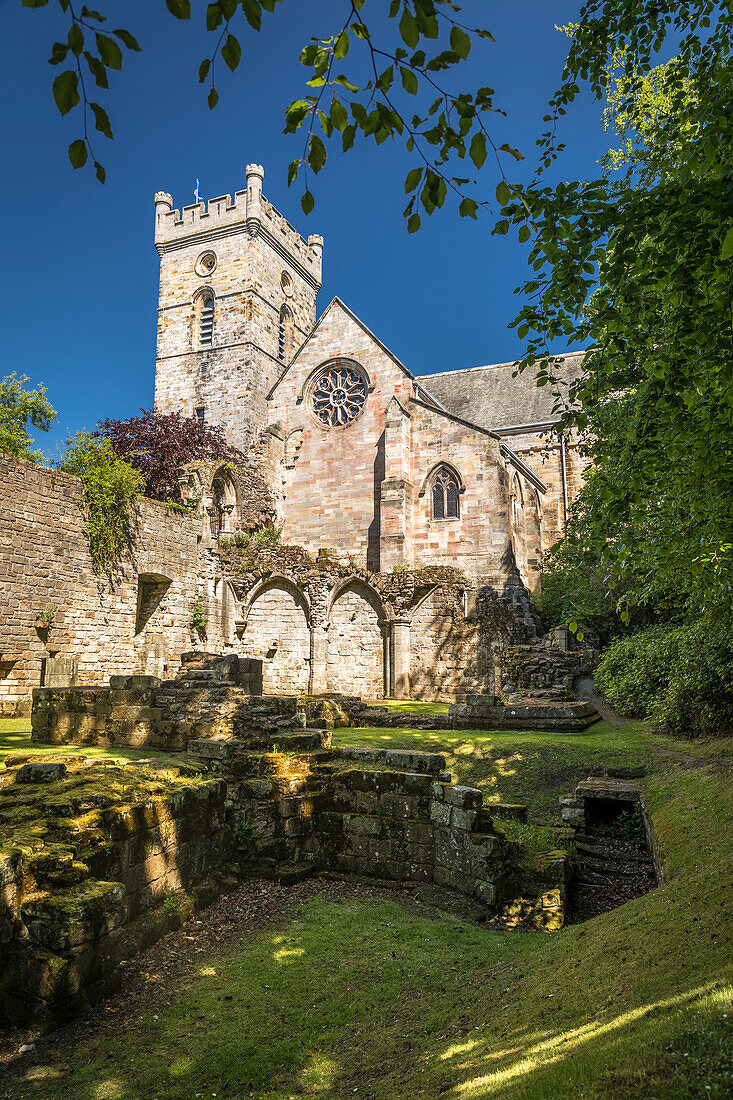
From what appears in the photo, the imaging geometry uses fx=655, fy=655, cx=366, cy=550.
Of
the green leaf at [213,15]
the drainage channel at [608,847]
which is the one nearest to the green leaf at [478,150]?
the green leaf at [213,15]

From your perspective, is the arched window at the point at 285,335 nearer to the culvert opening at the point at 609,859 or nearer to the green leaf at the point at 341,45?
the culvert opening at the point at 609,859

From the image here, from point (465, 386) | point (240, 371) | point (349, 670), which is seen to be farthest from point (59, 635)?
point (465, 386)

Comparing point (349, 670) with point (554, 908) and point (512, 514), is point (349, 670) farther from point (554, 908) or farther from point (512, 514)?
point (554, 908)

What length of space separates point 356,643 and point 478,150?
67.7 ft

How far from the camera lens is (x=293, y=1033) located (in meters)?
3.99

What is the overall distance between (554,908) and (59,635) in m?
14.0

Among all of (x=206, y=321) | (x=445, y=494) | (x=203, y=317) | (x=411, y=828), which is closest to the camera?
(x=411, y=828)

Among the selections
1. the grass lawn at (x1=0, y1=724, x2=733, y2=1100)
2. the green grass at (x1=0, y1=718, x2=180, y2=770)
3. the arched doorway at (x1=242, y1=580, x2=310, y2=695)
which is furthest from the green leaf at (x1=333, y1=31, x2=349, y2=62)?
the arched doorway at (x1=242, y1=580, x2=310, y2=695)

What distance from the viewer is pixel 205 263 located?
124ft

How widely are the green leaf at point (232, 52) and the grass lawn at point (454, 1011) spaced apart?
380cm

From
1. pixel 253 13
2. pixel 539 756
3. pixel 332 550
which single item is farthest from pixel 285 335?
pixel 253 13

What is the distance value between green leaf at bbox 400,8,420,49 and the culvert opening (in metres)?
6.48

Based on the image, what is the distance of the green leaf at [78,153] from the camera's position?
256 cm

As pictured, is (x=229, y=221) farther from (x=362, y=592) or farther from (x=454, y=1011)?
(x=454, y=1011)
